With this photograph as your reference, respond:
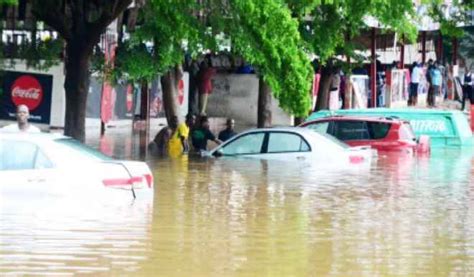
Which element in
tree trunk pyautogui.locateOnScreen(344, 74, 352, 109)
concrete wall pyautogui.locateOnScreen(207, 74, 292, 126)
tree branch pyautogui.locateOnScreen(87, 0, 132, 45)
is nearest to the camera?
tree branch pyautogui.locateOnScreen(87, 0, 132, 45)

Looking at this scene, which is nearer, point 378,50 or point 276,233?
point 276,233

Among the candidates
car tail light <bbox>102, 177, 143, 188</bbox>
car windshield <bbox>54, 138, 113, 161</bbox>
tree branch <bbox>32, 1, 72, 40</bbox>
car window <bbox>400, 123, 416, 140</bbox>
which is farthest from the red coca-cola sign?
car tail light <bbox>102, 177, 143, 188</bbox>

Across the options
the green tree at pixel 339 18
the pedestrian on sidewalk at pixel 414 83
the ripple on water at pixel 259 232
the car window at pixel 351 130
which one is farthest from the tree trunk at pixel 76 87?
the pedestrian on sidewalk at pixel 414 83

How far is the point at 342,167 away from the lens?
24031mm

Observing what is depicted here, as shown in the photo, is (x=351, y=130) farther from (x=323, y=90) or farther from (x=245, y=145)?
(x=323, y=90)

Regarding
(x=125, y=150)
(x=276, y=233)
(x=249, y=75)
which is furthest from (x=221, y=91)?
(x=276, y=233)

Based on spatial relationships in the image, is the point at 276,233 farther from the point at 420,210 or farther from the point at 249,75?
the point at 249,75

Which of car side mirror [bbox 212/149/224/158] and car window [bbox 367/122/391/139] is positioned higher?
car window [bbox 367/122/391/139]

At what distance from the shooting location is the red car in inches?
1138

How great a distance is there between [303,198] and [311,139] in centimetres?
630

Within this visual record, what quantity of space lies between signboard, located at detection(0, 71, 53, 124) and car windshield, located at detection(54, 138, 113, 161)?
18844 mm

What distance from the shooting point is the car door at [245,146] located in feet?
83.3

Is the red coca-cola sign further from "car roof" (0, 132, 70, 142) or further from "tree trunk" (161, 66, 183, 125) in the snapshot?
"car roof" (0, 132, 70, 142)

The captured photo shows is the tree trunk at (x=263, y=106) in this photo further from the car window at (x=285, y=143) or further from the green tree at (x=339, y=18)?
the car window at (x=285, y=143)
